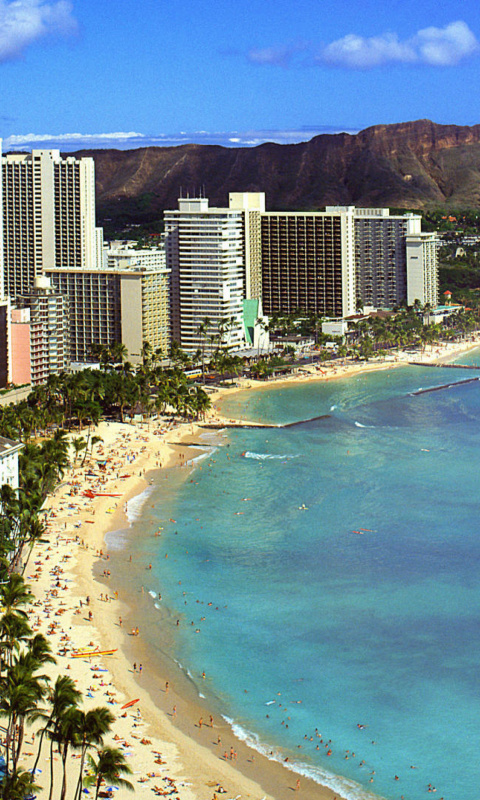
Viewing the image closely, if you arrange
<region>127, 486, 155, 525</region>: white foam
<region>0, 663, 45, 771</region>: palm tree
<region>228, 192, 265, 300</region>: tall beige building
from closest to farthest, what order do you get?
<region>0, 663, 45, 771</region>: palm tree → <region>127, 486, 155, 525</region>: white foam → <region>228, 192, 265, 300</region>: tall beige building

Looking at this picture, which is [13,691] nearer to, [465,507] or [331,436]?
[465,507]

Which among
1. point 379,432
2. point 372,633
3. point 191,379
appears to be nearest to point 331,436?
Answer: point 379,432

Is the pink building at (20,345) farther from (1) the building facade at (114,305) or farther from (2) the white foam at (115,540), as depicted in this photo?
(2) the white foam at (115,540)

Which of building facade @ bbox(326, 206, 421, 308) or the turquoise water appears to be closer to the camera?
the turquoise water

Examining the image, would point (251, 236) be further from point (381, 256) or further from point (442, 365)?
point (442, 365)

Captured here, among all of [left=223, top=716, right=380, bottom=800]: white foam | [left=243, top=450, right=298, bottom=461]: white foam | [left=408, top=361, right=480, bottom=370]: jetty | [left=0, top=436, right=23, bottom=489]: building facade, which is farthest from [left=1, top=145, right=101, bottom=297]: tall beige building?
[left=223, top=716, right=380, bottom=800]: white foam

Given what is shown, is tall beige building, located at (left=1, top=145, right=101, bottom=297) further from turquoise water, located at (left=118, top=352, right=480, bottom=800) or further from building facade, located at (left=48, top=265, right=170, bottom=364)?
turquoise water, located at (left=118, top=352, right=480, bottom=800)

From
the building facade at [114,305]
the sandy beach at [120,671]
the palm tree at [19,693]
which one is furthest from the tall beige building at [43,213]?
the palm tree at [19,693]

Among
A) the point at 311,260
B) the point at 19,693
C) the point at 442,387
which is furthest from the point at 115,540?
the point at 311,260
